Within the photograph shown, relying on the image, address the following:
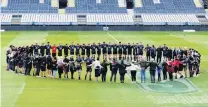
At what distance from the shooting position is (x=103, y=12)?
88125 millimetres

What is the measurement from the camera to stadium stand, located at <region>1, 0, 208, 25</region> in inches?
3260

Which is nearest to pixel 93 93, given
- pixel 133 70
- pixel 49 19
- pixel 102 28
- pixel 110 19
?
pixel 133 70

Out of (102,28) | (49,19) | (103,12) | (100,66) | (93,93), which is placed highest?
(103,12)

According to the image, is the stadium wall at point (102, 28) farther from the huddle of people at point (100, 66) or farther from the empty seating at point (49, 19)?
the huddle of people at point (100, 66)

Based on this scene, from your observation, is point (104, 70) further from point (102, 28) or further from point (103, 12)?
point (103, 12)

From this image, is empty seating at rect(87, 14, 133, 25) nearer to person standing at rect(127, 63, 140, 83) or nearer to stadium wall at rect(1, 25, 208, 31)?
stadium wall at rect(1, 25, 208, 31)

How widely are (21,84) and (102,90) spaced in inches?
204

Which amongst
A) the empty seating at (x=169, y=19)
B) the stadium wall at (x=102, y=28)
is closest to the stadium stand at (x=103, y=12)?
the empty seating at (x=169, y=19)

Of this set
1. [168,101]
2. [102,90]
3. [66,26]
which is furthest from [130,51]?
[66,26]

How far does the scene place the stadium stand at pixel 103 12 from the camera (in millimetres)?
82812

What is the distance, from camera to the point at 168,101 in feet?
81.7

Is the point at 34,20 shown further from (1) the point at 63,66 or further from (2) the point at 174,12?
(1) the point at 63,66

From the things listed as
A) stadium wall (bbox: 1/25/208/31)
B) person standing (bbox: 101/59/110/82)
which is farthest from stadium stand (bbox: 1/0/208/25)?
person standing (bbox: 101/59/110/82)

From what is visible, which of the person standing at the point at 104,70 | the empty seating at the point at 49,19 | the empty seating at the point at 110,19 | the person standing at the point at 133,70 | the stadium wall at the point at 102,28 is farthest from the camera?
the empty seating at the point at 110,19
